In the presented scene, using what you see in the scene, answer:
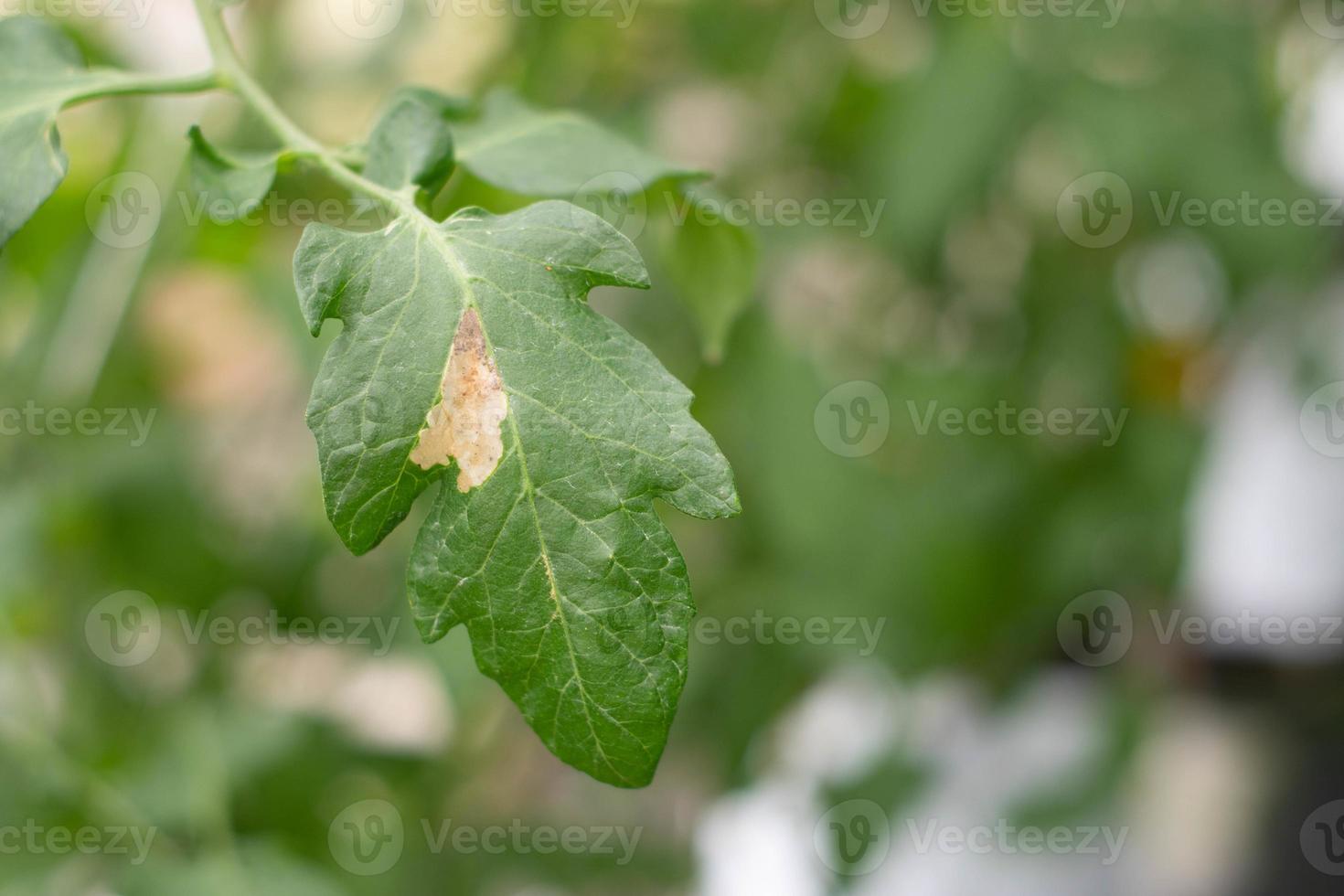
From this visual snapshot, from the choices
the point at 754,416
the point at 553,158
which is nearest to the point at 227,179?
the point at 553,158

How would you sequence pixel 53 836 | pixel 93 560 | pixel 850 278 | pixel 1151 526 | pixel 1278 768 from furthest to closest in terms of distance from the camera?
pixel 1278 768 → pixel 850 278 → pixel 1151 526 → pixel 93 560 → pixel 53 836

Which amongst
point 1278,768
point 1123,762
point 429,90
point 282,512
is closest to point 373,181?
point 429,90

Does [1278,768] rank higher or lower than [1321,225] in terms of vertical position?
lower

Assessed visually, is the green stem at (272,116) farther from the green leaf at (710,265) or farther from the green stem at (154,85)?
the green leaf at (710,265)

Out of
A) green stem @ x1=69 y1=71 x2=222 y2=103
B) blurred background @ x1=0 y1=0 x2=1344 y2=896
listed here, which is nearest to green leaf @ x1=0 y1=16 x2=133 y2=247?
green stem @ x1=69 y1=71 x2=222 y2=103

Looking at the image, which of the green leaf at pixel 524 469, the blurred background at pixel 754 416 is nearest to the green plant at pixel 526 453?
the green leaf at pixel 524 469

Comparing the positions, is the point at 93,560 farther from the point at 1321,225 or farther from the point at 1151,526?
the point at 1321,225
